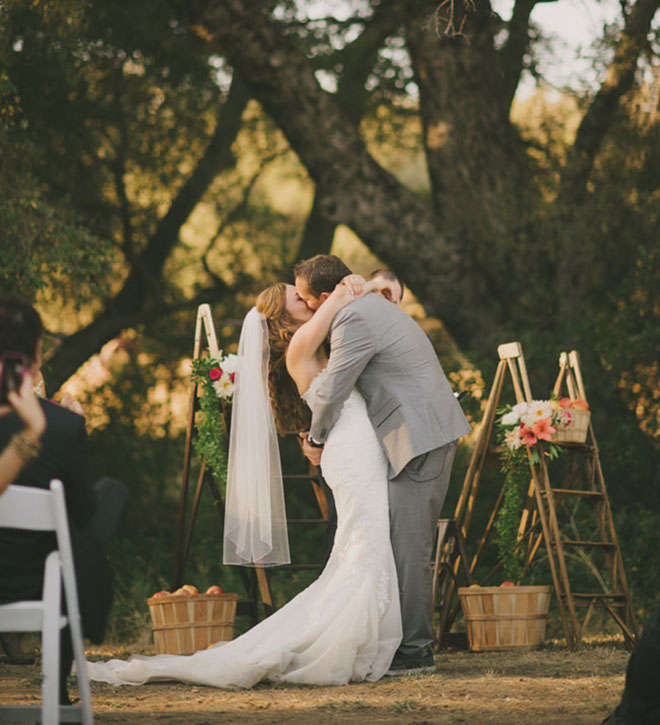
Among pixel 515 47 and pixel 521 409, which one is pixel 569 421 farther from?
pixel 515 47

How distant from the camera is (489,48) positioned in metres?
9.94

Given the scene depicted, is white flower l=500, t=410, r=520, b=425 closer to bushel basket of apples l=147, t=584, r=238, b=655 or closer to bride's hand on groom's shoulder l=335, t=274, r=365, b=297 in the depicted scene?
bride's hand on groom's shoulder l=335, t=274, r=365, b=297

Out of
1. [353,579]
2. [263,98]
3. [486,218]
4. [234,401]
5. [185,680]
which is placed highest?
[263,98]

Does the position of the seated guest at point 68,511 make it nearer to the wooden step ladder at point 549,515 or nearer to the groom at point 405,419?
the groom at point 405,419

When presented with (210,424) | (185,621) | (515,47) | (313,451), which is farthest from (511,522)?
(515,47)

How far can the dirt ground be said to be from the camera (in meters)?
3.94

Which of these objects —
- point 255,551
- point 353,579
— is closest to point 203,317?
point 255,551

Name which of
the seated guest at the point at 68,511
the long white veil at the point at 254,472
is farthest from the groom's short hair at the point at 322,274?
the seated guest at the point at 68,511

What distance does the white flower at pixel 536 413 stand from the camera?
6.51 metres

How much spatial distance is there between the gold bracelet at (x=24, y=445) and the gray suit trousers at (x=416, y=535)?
2587mm

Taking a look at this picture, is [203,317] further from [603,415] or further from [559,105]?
[559,105]

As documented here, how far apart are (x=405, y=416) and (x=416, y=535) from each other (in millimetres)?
555

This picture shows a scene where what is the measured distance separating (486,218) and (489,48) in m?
1.56

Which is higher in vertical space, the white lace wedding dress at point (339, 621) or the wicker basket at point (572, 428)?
the wicker basket at point (572, 428)
